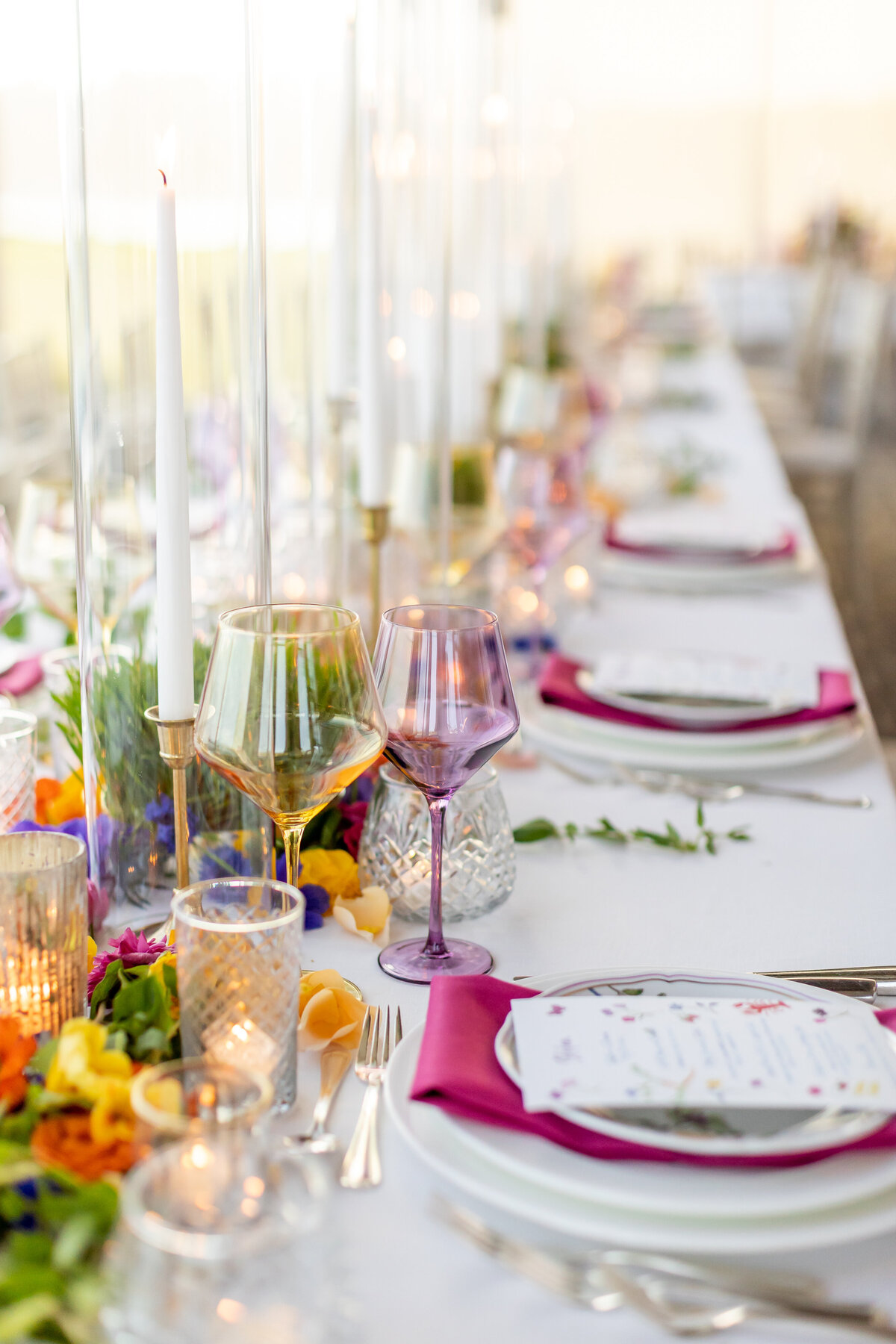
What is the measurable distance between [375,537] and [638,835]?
1.37 feet

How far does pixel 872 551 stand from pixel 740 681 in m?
4.20

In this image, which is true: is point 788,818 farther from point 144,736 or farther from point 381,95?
point 381,95

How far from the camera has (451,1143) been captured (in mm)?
647

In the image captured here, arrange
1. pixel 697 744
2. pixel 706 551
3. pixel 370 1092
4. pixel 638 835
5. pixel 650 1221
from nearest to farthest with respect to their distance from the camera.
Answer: pixel 650 1221, pixel 370 1092, pixel 638 835, pixel 697 744, pixel 706 551

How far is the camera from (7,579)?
1135 mm

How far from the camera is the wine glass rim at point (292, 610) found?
2.35 feet

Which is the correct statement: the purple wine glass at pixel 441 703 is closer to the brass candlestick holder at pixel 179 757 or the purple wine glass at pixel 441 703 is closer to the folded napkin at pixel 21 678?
the brass candlestick holder at pixel 179 757

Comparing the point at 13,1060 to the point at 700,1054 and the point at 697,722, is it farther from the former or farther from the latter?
the point at 697,722

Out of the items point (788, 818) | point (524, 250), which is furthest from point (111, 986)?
point (524, 250)

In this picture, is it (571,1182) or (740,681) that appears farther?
(740,681)

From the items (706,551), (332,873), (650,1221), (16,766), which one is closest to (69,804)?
(16,766)

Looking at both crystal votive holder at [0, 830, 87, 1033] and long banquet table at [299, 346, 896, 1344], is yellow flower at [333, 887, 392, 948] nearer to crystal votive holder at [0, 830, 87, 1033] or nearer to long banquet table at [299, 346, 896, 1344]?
long banquet table at [299, 346, 896, 1344]

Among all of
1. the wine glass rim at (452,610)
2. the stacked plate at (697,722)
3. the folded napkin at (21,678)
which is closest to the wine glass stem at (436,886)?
the wine glass rim at (452,610)

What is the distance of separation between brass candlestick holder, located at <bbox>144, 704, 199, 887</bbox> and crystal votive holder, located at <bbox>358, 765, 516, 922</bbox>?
0.49ft
